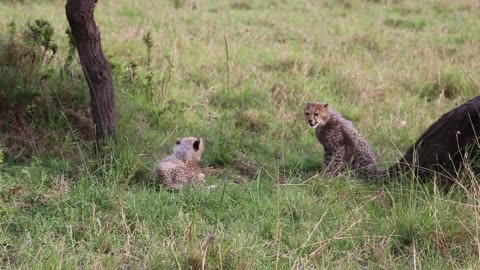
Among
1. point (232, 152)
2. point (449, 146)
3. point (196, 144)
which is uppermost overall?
point (449, 146)

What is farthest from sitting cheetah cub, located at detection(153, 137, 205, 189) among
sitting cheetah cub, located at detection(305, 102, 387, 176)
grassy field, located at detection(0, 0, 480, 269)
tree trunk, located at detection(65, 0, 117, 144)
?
sitting cheetah cub, located at detection(305, 102, 387, 176)

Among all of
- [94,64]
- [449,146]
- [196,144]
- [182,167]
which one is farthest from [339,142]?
[94,64]

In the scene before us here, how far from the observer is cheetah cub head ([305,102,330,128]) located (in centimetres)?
572

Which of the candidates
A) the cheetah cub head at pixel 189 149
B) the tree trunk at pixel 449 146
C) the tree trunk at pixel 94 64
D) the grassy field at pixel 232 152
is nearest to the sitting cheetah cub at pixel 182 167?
the cheetah cub head at pixel 189 149

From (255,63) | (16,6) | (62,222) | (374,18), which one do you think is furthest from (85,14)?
(374,18)

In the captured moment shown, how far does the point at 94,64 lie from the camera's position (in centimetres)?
505

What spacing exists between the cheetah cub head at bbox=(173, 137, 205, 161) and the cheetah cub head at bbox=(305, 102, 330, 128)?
1.09m

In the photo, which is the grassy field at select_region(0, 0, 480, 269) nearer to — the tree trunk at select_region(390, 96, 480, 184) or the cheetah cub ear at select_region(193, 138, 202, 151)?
the tree trunk at select_region(390, 96, 480, 184)

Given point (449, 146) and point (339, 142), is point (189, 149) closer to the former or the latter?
point (339, 142)

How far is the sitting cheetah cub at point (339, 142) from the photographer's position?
212 inches

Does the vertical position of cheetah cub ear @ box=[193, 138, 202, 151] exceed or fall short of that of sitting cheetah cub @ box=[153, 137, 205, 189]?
it exceeds it

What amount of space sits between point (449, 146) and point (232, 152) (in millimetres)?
1715

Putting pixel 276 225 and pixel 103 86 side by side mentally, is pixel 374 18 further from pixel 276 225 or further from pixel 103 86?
pixel 276 225

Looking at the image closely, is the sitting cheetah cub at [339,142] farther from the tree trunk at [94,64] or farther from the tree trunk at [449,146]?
the tree trunk at [94,64]
